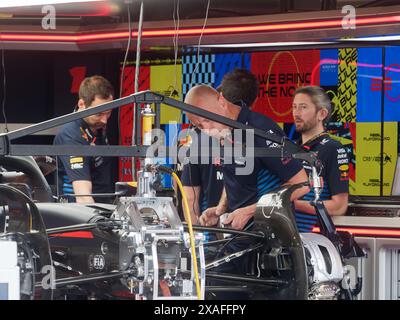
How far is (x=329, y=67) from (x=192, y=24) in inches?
55.6

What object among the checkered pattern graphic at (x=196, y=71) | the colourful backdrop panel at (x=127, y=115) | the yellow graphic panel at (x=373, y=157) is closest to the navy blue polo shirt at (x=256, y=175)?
the yellow graphic panel at (x=373, y=157)

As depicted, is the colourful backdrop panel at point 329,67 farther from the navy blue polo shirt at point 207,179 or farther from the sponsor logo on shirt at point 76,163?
the sponsor logo on shirt at point 76,163

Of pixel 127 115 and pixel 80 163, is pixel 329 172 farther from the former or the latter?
pixel 127 115

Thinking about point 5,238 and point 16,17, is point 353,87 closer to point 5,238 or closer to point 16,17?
point 16,17

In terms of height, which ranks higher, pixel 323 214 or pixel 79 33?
pixel 79 33

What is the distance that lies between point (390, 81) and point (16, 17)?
3.52m

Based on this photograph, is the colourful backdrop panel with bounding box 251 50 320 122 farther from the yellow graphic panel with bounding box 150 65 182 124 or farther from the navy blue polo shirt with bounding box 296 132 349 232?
the navy blue polo shirt with bounding box 296 132 349 232

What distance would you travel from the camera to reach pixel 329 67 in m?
7.95

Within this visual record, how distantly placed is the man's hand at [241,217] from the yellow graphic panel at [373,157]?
3732 millimetres

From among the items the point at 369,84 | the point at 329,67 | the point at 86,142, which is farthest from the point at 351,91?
the point at 86,142

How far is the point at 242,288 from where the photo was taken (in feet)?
11.1

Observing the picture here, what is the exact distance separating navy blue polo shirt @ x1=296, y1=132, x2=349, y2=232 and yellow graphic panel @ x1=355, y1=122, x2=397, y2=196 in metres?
2.49

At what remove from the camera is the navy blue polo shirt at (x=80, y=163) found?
5.20 meters

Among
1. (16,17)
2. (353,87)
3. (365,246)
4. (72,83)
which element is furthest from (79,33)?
(365,246)
